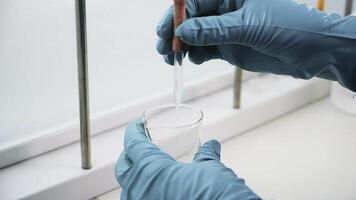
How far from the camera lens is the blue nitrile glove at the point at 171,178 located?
34.5 inches

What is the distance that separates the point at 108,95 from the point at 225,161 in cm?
32

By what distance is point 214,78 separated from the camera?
5.13 feet

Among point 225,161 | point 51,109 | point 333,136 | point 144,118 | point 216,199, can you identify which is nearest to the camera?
point 216,199

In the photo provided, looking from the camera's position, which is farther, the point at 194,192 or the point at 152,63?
the point at 152,63

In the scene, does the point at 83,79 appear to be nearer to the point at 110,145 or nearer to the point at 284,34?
the point at 110,145

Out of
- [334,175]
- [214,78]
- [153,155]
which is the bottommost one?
[334,175]

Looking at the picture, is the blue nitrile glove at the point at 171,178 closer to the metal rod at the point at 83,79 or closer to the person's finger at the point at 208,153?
the person's finger at the point at 208,153

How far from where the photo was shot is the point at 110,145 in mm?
1305

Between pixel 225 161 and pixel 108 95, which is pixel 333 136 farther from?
pixel 108 95

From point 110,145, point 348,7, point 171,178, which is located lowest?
point 110,145

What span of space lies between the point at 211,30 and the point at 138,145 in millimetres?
238

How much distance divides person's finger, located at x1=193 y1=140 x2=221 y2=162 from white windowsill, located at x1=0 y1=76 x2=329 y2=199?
0.32 metres

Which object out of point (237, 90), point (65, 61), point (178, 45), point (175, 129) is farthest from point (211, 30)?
point (237, 90)

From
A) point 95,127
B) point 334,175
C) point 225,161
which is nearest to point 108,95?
point 95,127
